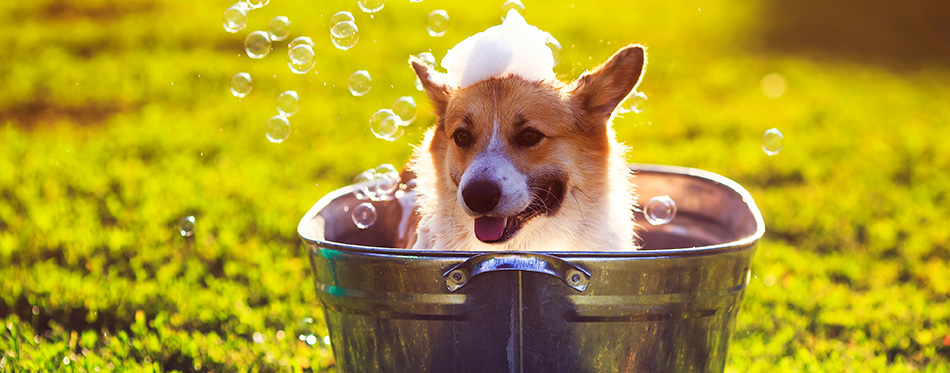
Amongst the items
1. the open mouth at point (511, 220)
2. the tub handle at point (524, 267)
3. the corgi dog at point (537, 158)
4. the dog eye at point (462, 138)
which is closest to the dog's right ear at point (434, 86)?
the corgi dog at point (537, 158)

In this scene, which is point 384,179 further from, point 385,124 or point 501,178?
point 501,178

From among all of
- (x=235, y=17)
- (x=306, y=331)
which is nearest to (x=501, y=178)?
(x=306, y=331)

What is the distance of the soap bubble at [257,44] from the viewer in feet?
14.9

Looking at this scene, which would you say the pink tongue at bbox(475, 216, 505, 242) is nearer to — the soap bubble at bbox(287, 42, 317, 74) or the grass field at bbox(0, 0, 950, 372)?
the grass field at bbox(0, 0, 950, 372)

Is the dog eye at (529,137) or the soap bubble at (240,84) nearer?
the dog eye at (529,137)

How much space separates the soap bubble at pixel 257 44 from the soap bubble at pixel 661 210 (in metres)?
2.09

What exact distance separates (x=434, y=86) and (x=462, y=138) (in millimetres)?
353

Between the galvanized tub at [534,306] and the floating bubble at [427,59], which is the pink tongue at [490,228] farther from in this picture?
the floating bubble at [427,59]

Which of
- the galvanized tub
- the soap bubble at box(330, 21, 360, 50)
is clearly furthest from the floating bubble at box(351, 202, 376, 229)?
the galvanized tub

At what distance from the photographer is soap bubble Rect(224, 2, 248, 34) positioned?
14.2 feet

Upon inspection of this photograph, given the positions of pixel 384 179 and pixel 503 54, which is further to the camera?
pixel 384 179

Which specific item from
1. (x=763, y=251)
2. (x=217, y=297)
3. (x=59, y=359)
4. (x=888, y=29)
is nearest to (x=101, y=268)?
(x=217, y=297)

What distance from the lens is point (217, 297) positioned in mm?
4930

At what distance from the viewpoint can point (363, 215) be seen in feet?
13.2
